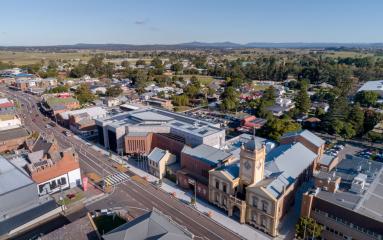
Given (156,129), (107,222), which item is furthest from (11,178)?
(156,129)

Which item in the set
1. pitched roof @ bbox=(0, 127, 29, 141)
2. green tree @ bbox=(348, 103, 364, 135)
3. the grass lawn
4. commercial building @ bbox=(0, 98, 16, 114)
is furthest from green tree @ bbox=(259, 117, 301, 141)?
commercial building @ bbox=(0, 98, 16, 114)

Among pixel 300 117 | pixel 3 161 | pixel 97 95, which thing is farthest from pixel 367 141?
pixel 97 95

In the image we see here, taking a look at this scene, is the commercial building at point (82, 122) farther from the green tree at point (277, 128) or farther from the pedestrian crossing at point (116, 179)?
the green tree at point (277, 128)

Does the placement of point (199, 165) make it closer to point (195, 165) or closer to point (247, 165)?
point (195, 165)

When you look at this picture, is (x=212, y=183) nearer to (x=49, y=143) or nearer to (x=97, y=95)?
(x=49, y=143)

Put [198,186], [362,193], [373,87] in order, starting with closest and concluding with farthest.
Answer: [362,193] → [198,186] → [373,87]

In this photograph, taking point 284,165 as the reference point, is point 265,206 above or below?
below

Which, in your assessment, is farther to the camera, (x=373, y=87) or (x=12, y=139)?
(x=373, y=87)

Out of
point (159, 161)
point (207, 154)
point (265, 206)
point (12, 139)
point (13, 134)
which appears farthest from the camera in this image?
point (13, 134)
